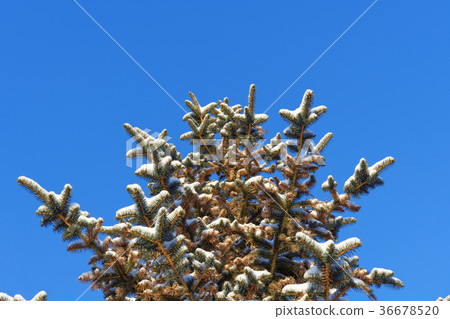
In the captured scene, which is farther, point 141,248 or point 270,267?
point 270,267

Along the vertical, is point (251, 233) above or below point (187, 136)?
below

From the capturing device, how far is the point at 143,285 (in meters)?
6.63

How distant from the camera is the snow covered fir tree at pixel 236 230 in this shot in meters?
5.89

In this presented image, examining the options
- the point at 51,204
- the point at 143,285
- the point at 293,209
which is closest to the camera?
the point at 51,204

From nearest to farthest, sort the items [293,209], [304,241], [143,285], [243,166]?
[304,241]
[143,285]
[293,209]
[243,166]

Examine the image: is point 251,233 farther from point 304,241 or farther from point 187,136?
point 187,136

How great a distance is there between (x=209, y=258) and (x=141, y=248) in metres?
0.98

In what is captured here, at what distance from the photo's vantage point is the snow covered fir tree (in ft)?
19.3

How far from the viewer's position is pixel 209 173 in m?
10.1

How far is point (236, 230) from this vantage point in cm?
755

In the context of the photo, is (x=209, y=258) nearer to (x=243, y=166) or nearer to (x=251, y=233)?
(x=251, y=233)
